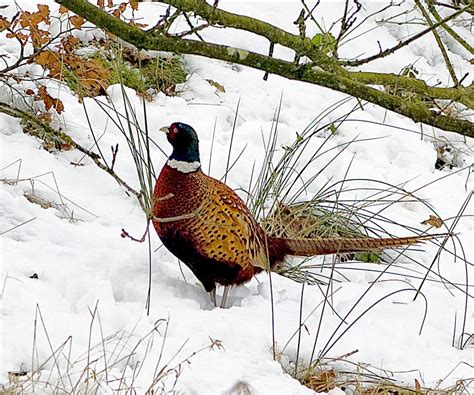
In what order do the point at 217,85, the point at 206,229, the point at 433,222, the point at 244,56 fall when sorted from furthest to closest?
the point at 217,85
the point at 433,222
the point at 206,229
the point at 244,56

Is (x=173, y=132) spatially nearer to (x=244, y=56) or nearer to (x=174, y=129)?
(x=174, y=129)

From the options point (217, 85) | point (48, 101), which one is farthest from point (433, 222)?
point (48, 101)

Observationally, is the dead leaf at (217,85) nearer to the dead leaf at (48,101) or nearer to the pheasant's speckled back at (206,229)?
the dead leaf at (48,101)

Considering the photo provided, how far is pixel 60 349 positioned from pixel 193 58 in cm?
324

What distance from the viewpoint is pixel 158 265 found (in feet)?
9.98

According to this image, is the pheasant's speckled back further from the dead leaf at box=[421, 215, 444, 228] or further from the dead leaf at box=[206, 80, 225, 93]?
the dead leaf at box=[206, 80, 225, 93]

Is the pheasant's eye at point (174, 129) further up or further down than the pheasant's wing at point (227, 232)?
further up

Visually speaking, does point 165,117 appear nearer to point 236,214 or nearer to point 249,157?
point 249,157

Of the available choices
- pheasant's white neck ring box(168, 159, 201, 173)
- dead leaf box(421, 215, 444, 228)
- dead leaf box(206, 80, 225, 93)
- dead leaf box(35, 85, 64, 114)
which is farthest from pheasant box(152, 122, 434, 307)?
dead leaf box(206, 80, 225, 93)

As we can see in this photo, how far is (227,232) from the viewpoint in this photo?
2873mm

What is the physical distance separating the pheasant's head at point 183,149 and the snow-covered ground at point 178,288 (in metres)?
0.39

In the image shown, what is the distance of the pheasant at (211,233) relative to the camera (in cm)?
284

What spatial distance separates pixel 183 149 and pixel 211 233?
0.35 meters

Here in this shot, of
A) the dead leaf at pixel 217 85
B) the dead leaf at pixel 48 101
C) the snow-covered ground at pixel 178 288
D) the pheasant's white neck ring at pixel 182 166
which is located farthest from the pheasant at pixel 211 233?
the dead leaf at pixel 217 85
